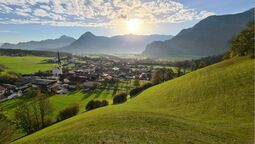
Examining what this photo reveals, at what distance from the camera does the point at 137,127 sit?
20594 mm

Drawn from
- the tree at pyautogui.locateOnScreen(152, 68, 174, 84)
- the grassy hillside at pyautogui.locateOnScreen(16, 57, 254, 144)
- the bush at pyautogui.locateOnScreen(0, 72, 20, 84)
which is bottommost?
the bush at pyautogui.locateOnScreen(0, 72, 20, 84)

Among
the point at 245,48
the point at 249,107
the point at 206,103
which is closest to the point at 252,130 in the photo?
the point at 249,107

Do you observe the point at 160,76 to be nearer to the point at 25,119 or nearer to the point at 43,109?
the point at 43,109

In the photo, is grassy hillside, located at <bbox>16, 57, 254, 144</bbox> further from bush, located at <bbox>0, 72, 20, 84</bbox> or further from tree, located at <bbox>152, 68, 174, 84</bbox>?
bush, located at <bbox>0, 72, 20, 84</bbox>

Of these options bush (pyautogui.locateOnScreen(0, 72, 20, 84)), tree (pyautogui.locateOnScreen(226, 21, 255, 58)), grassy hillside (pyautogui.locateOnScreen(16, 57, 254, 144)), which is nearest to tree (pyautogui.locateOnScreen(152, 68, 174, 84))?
tree (pyautogui.locateOnScreen(226, 21, 255, 58))

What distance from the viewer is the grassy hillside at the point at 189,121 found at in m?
18.1

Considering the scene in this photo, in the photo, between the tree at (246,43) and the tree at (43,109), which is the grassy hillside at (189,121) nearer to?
the tree at (246,43)

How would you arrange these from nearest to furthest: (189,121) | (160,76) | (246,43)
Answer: (189,121) < (246,43) < (160,76)

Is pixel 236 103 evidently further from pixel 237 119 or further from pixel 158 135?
pixel 158 135

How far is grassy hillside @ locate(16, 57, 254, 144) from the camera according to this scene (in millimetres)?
18125

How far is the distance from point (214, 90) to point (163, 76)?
61.6 meters

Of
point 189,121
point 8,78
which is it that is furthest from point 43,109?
point 8,78

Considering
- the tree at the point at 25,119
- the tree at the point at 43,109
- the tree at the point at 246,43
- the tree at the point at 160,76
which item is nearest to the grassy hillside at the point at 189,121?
the tree at the point at 246,43

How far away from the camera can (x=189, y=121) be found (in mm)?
25641
